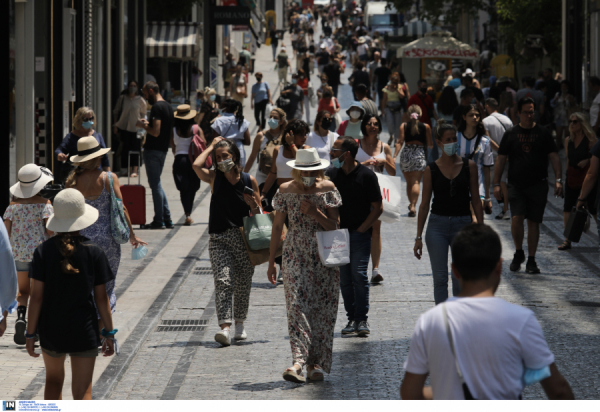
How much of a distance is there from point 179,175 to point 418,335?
10779 millimetres

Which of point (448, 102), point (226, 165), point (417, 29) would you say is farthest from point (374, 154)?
point (417, 29)

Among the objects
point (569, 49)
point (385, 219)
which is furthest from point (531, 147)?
point (569, 49)

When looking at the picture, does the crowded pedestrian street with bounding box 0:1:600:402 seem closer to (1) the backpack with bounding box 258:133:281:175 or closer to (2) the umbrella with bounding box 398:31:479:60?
(1) the backpack with bounding box 258:133:281:175

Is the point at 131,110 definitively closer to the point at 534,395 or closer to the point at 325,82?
the point at 325,82

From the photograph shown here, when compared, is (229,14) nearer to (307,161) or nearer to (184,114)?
(184,114)

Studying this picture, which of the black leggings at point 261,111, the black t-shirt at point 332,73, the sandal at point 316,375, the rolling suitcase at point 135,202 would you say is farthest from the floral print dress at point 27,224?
the black t-shirt at point 332,73

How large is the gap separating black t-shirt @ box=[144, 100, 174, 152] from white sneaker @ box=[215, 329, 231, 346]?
6485 mm

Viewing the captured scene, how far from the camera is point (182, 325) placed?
874cm

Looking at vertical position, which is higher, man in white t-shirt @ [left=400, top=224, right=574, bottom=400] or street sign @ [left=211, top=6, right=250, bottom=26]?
street sign @ [left=211, top=6, right=250, bottom=26]

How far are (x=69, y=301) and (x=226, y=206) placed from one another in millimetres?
2870

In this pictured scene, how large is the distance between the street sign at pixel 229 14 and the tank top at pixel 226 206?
66.3 feet

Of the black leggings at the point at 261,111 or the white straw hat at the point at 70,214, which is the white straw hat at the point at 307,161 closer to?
the white straw hat at the point at 70,214

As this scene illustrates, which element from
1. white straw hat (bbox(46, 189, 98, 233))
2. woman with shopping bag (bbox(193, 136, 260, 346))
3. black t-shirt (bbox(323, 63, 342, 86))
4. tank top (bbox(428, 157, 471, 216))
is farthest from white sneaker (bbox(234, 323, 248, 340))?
black t-shirt (bbox(323, 63, 342, 86))

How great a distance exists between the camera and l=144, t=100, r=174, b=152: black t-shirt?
45.9 feet
